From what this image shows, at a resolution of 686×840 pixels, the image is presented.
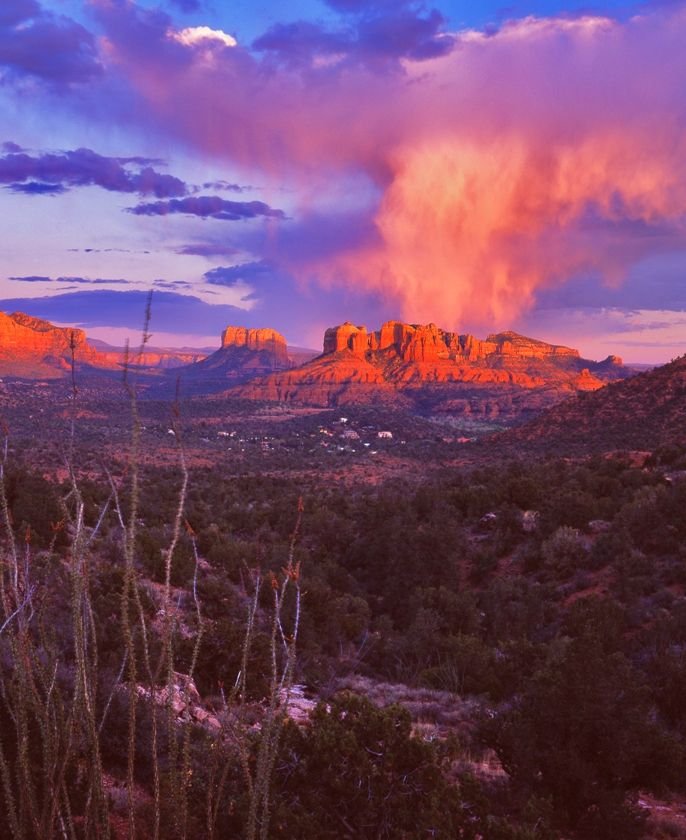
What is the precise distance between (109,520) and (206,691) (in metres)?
11.3

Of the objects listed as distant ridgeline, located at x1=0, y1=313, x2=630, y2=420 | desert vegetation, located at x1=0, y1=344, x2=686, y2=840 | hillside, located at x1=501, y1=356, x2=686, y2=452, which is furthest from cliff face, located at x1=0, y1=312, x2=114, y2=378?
desert vegetation, located at x1=0, y1=344, x2=686, y2=840

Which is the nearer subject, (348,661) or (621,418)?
(348,661)

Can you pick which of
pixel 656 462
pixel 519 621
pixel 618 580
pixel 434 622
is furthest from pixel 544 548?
pixel 656 462

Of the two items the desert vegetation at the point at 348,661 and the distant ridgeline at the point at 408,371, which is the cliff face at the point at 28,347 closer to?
the distant ridgeline at the point at 408,371

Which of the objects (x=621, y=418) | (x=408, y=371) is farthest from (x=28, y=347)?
(x=621, y=418)

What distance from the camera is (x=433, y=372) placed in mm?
157375

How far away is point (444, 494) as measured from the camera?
3375cm

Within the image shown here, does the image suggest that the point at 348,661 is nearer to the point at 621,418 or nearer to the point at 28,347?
the point at 621,418

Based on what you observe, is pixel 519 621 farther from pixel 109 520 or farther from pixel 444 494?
Result: pixel 444 494

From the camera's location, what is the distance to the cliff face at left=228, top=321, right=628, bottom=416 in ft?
455

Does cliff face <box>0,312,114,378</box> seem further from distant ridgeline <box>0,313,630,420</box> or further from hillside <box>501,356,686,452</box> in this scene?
hillside <box>501,356,686,452</box>

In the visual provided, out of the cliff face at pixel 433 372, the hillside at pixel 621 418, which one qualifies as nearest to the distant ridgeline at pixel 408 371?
the cliff face at pixel 433 372

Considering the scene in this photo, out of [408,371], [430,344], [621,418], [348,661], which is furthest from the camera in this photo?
[430,344]

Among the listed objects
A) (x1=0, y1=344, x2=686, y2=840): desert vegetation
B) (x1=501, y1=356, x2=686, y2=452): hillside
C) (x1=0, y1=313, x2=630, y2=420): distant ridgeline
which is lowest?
(x1=0, y1=344, x2=686, y2=840): desert vegetation
